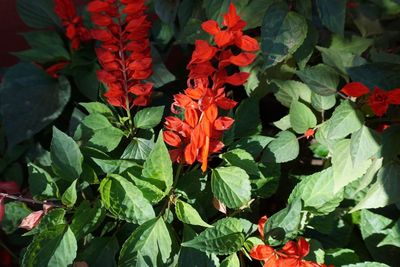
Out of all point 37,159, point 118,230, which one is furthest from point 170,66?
point 118,230

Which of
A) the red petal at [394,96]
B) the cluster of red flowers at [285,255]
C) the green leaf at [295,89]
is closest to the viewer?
the cluster of red flowers at [285,255]

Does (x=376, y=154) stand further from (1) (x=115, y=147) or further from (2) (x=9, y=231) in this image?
(2) (x=9, y=231)

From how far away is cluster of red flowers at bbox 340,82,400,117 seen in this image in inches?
34.4

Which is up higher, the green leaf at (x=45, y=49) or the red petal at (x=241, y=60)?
the red petal at (x=241, y=60)

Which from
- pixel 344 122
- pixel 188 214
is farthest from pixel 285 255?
pixel 344 122

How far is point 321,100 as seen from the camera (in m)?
1.05

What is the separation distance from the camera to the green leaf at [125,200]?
2.87ft

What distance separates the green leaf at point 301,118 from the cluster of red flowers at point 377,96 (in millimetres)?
127

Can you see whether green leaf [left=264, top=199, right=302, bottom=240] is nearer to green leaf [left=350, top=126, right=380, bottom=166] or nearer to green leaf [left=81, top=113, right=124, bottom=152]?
green leaf [left=350, top=126, right=380, bottom=166]

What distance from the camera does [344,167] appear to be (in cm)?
94

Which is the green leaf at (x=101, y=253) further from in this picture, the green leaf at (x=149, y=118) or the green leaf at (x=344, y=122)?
the green leaf at (x=344, y=122)

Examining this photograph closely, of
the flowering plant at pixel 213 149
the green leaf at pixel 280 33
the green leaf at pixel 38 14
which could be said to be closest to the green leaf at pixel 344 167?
the flowering plant at pixel 213 149

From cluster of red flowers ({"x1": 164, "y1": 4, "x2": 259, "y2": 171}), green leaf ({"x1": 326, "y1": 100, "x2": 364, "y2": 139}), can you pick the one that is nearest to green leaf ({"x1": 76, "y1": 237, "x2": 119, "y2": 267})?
cluster of red flowers ({"x1": 164, "y1": 4, "x2": 259, "y2": 171})

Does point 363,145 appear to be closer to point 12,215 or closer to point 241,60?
point 241,60
